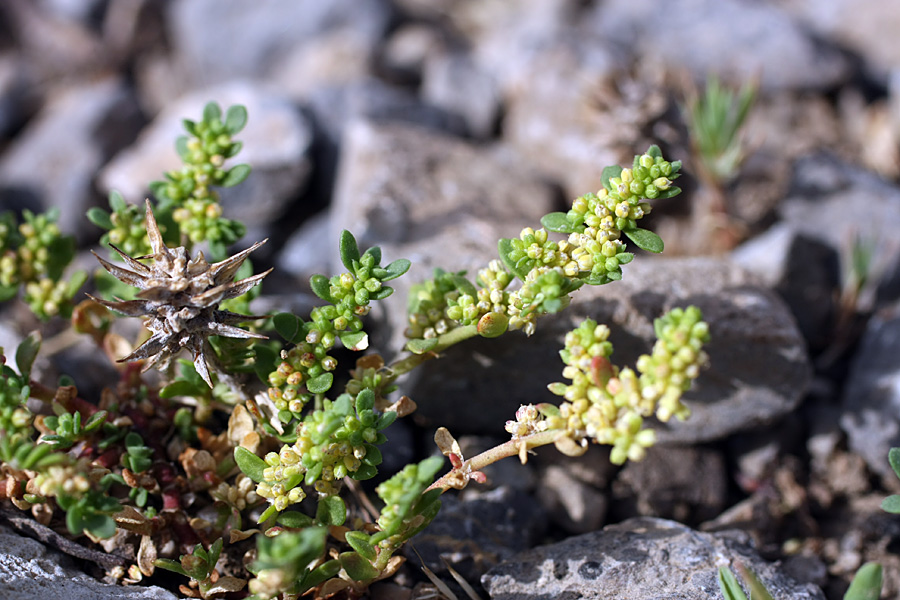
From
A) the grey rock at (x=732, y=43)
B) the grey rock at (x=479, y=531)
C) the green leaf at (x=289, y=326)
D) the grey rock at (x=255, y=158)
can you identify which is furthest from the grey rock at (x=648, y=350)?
the grey rock at (x=732, y=43)

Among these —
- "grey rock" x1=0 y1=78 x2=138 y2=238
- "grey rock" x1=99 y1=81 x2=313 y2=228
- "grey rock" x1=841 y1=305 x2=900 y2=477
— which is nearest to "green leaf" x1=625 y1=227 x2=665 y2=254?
"grey rock" x1=841 y1=305 x2=900 y2=477

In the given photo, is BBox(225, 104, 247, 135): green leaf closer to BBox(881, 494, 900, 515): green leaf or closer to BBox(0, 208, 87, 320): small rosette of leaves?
BBox(0, 208, 87, 320): small rosette of leaves

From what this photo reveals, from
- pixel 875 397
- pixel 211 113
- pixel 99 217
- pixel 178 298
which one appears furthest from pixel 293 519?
pixel 875 397

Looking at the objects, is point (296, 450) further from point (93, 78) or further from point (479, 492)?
point (93, 78)

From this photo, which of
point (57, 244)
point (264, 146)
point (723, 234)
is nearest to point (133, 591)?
point (57, 244)

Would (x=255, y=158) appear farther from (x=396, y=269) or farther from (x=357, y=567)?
(x=357, y=567)

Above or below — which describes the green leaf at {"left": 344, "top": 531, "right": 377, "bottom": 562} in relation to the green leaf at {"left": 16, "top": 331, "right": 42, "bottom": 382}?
below

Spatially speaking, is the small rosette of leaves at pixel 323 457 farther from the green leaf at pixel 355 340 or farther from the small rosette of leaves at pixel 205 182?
the small rosette of leaves at pixel 205 182
